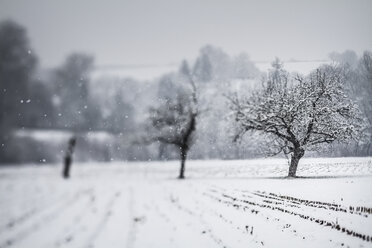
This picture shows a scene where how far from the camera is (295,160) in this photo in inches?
279

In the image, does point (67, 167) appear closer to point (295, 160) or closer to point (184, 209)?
point (295, 160)

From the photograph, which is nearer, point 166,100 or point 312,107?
point 166,100

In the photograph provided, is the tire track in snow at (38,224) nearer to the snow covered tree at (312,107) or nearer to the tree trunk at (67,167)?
the tree trunk at (67,167)

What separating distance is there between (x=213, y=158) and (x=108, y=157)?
3.16 metres

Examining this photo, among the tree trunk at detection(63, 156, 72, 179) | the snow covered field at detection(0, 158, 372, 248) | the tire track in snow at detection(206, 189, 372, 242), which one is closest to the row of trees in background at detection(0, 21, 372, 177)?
the tree trunk at detection(63, 156, 72, 179)

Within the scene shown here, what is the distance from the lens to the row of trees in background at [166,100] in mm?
3943

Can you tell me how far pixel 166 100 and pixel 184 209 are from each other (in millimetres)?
4332

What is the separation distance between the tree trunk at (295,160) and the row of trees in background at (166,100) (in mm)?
41

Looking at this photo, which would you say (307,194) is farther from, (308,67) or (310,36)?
(310,36)

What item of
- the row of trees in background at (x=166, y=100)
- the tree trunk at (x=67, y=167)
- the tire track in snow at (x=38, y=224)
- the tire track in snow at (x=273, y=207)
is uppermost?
the row of trees in background at (x=166, y=100)

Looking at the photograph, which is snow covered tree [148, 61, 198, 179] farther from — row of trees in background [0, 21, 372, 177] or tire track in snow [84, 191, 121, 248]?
tire track in snow [84, 191, 121, 248]

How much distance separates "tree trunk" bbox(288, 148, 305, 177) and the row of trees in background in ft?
0.13

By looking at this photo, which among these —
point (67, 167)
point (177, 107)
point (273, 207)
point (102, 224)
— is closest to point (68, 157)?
point (67, 167)

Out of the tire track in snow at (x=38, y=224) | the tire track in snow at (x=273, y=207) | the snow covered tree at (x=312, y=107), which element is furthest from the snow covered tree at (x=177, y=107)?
the tire track in snow at (x=273, y=207)
